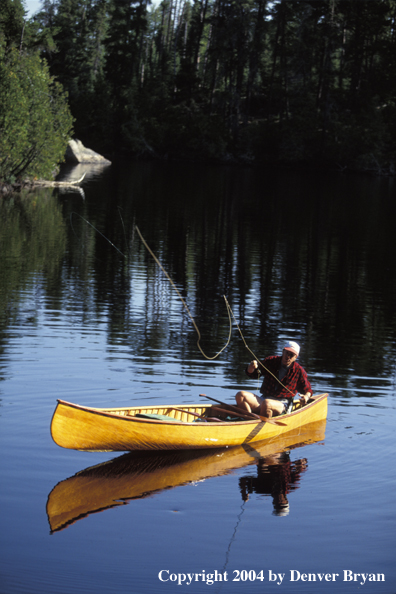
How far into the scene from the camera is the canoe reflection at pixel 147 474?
7957 millimetres

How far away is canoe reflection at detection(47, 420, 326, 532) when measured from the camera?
796 cm

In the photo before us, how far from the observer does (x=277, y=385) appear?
10.7 m

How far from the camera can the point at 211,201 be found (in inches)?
1816

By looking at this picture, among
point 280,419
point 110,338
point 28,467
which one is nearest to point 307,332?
point 110,338

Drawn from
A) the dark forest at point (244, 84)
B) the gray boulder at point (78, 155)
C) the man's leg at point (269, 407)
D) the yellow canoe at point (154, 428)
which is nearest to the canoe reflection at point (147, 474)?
the yellow canoe at point (154, 428)

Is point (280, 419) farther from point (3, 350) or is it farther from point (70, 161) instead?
point (70, 161)

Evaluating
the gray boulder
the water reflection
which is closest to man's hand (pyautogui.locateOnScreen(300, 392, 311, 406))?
the water reflection

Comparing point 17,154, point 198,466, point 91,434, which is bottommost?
point 198,466

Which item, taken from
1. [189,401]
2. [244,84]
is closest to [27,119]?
[189,401]

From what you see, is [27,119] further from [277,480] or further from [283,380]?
[277,480]

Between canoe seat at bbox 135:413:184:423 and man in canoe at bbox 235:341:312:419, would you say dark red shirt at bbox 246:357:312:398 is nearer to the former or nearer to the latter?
man in canoe at bbox 235:341:312:419

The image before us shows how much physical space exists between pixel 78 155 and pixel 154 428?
68.5 metres

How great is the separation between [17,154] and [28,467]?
33.9 m

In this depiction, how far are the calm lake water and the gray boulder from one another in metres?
44.1
